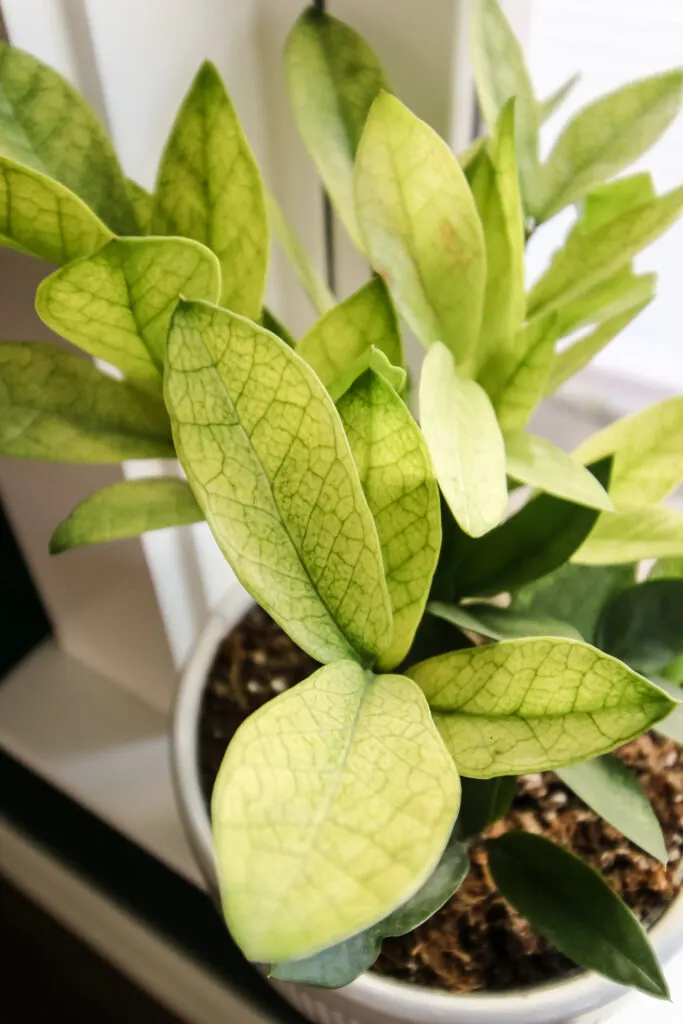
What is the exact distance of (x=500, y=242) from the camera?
1.20ft

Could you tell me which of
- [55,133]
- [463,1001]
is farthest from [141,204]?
[463,1001]

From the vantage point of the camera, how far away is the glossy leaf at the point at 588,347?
39cm

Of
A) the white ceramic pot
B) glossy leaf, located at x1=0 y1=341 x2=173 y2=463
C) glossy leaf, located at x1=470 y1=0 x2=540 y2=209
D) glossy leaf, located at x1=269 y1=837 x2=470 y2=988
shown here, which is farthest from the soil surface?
glossy leaf, located at x1=470 y1=0 x2=540 y2=209

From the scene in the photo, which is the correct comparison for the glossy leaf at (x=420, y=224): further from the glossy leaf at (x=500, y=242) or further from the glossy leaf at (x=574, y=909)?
the glossy leaf at (x=574, y=909)

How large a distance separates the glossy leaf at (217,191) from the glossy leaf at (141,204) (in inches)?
0.7

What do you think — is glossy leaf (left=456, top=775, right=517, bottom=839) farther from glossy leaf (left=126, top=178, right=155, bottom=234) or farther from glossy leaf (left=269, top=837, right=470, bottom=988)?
glossy leaf (left=126, top=178, right=155, bottom=234)

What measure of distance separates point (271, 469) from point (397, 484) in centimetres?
5

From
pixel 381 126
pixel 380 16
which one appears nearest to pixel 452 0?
pixel 380 16

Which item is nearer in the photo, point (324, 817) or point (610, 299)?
point (324, 817)

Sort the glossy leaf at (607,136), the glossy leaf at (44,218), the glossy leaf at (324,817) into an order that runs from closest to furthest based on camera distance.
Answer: the glossy leaf at (324,817) → the glossy leaf at (44,218) → the glossy leaf at (607,136)

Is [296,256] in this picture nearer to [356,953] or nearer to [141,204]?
[141,204]

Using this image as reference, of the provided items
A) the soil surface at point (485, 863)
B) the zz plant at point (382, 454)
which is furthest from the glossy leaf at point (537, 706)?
the soil surface at point (485, 863)

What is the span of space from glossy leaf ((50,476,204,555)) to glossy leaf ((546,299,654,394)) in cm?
17

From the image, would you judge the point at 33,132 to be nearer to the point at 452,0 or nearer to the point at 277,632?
the point at 452,0
